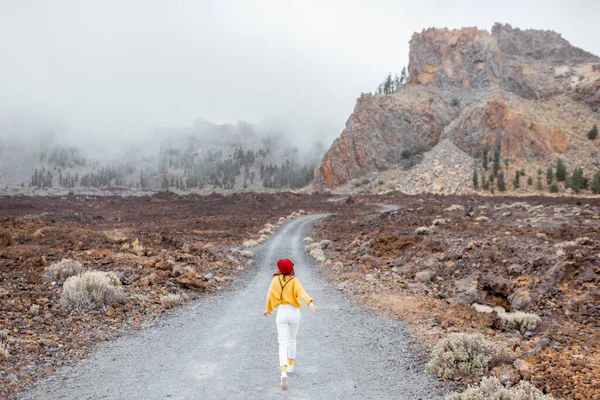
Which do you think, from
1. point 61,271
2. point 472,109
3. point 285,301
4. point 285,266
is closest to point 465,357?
point 285,301

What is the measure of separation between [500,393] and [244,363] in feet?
15.1

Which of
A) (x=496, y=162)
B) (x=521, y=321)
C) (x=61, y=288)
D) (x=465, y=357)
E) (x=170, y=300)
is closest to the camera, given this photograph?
(x=465, y=357)

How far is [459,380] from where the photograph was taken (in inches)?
250

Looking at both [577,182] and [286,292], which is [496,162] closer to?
[577,182]

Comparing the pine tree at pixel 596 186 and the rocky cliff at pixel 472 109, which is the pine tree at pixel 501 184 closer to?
the pine tree at pixel 596 186

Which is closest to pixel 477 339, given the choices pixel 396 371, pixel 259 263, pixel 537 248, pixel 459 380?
pixel 459 380

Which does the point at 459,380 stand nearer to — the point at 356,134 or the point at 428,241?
the point at 428,241

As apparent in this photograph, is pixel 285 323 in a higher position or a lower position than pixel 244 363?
higher

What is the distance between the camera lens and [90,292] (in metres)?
10.5

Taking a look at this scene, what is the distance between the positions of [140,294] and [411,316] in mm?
8771

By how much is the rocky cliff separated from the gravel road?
8040 centimetres

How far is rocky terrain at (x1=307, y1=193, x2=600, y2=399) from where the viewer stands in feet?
21.2

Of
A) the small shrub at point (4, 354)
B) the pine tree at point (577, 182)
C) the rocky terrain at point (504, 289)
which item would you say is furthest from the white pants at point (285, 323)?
the pine tree at point (577, 182)

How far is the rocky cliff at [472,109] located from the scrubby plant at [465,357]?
81.2m
